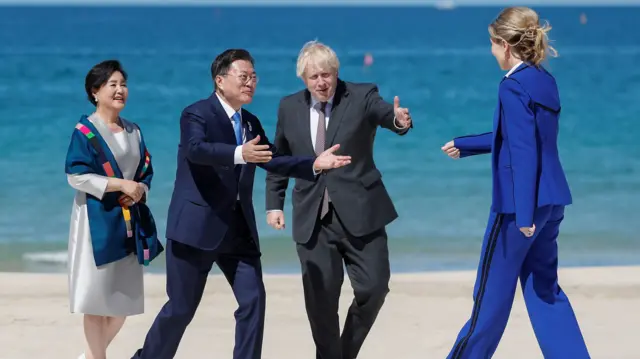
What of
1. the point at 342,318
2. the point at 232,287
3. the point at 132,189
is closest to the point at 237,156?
the point at 132,189

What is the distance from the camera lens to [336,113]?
695 cm

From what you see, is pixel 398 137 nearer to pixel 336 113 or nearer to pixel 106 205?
pixel 336 113

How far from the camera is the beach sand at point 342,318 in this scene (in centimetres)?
795

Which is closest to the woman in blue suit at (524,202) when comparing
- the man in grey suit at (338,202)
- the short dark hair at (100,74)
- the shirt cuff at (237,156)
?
the man in grey suit at (338,202)

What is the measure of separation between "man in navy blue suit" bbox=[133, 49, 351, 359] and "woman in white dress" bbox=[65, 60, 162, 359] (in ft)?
0.69

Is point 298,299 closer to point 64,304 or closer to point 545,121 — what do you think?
point 64,304

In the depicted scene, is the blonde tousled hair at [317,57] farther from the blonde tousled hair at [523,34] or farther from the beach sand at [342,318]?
the beach sand at [342,318]

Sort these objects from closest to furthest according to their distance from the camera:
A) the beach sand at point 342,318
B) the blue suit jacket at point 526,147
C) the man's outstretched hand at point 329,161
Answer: the blue suit jacket at point 526,147 < the man's outstretched hand at point 329,161 < the beach sand at point 342,318

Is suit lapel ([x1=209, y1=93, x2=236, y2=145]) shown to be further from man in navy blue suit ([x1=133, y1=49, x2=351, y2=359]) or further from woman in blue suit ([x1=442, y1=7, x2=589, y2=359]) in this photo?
woman in blue suit ([x1=442, y1=7, x2=589, y2=359])

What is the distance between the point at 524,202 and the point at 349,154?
128 cm

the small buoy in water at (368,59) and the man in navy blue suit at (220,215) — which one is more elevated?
the small buoy in water at (368,59)

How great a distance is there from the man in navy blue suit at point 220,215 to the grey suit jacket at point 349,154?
0.31m

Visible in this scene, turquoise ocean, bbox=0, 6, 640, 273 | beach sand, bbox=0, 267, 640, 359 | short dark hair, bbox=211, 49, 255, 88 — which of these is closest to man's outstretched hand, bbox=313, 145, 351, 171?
short dark hair, bbox=211, 49, 255, 88

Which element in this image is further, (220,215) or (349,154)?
(349,154)
